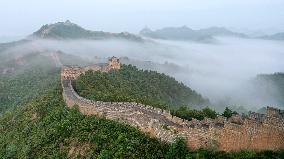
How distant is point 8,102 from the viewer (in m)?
107

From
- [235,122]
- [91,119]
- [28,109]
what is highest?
[235,122]

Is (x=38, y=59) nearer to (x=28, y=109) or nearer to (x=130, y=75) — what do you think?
(x=130, y=75)

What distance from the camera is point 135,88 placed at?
74.4m

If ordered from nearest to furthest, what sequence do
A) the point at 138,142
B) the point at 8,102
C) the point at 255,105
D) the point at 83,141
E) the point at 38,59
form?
the point at 138,142, the point at 83,141, the point at 8,102, the point at 255,105, the point at 38,59

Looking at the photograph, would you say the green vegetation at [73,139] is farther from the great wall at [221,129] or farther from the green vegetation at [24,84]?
the green vegetation at [24,84]

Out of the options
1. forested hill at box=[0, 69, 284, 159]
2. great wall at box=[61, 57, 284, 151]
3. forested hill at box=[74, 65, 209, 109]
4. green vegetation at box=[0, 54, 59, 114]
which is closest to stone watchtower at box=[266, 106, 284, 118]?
great wall at box=[61, 57, 284, 151]

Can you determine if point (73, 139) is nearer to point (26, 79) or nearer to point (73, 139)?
point (73, 139)

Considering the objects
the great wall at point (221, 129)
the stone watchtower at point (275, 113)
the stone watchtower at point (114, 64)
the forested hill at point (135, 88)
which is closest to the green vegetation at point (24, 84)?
the stone watchtower at point (114, 64)

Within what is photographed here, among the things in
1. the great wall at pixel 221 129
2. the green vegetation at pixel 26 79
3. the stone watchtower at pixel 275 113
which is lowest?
the green vegetation at pixel 26 79

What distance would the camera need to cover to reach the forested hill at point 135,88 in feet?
182

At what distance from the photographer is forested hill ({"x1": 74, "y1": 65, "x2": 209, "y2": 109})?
182 feet

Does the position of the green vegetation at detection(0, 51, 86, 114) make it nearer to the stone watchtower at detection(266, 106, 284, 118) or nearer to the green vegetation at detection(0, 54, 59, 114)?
the green vegetation at detection(0, 54, 59, 114)

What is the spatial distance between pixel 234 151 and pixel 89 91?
2579 centimetres

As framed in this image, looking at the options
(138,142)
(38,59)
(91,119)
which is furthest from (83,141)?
(38,59)
